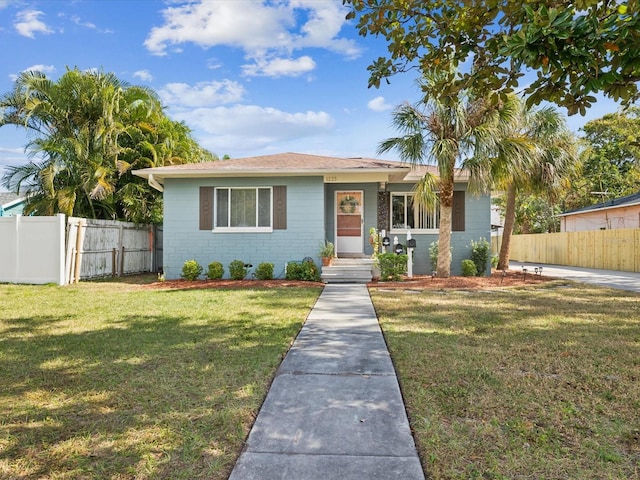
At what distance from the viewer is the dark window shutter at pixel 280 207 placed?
40.8ft

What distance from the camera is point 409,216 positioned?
14.0 meters

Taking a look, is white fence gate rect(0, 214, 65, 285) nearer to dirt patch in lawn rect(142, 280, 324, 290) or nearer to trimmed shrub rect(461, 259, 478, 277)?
dirt patch in lawn rect(142, 280, 324, 290)

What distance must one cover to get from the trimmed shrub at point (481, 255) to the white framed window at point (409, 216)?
1.40 meters

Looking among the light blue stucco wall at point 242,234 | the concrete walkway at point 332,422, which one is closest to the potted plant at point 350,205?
the light blue stucco wall at point 242,234

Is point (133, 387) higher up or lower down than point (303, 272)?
lower down

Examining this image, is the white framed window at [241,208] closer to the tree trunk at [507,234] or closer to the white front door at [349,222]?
the white front door at [349,222]

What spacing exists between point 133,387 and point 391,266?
29.9ft

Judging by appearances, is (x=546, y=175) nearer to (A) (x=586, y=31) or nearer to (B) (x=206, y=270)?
(B) (x=206, y=270)

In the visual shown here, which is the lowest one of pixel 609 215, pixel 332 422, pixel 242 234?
pixel 332 422

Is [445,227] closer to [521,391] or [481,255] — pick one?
[481,255]

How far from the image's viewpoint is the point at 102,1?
10.0 meters

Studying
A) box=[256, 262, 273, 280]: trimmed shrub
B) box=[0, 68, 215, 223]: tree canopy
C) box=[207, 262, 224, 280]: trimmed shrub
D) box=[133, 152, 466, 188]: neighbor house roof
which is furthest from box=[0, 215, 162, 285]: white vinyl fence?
box=[256, 262, 273, 280]: trimmed shrub

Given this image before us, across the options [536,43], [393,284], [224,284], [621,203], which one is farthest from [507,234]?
[536,43]

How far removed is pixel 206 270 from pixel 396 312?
297 inches
